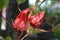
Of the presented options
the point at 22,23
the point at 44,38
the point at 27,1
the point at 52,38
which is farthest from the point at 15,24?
the point at 52,38

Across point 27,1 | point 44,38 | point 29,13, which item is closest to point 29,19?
point 29,13

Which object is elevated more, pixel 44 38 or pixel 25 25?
pixel 25 25

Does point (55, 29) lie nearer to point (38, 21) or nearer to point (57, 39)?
point (38, 21)

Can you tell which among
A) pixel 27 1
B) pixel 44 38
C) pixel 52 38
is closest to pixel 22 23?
pixel 27 1

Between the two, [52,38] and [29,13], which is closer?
[29,13]

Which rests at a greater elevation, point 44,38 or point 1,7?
point 1,7

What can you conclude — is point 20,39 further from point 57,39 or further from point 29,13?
point 57,39

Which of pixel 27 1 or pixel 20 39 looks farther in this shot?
pixel 27 1

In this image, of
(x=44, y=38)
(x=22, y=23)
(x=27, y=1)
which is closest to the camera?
(x=22, y=23)

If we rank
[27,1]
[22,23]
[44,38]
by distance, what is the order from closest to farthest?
1. [22,23]
2. [27,1]
3. [44,38]
